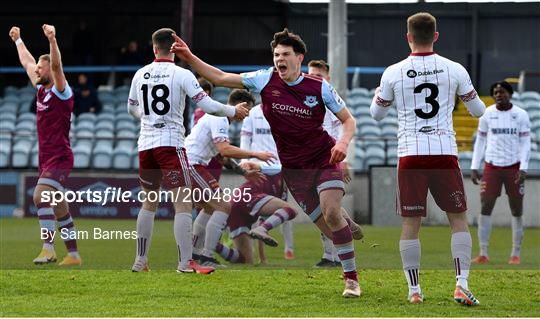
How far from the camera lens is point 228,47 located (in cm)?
3350

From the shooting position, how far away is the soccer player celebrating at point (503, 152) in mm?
15227

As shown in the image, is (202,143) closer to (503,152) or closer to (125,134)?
(503,152)

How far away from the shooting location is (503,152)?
15359mm

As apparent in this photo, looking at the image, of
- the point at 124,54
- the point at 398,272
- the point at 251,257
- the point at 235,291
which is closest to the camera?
the point at 235,291

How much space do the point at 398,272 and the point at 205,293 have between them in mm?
2808

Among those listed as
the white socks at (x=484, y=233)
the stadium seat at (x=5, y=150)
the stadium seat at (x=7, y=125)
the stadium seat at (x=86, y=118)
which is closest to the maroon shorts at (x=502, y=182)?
the white socks at (x=484, y=233)

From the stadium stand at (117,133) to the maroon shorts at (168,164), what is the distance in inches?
473

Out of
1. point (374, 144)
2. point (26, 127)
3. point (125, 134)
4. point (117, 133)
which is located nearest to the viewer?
point (374, 144)

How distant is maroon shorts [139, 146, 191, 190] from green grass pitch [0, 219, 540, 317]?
915 millimetres

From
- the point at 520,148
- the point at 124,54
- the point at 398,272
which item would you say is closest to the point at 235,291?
the point at 398,272

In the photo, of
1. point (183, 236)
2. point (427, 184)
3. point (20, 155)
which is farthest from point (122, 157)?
point (427, 184)

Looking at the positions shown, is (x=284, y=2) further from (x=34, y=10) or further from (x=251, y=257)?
(x=251, y=257)

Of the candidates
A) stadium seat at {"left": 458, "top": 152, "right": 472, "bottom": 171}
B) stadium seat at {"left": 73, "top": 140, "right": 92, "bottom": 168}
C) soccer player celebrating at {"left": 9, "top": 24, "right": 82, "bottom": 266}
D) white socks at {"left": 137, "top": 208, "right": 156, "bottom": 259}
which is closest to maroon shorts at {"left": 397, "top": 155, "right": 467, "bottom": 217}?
white socks at {"left": 137, "top": 208, "right": 156, "bottom": 259}

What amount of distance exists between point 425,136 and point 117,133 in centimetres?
1835
